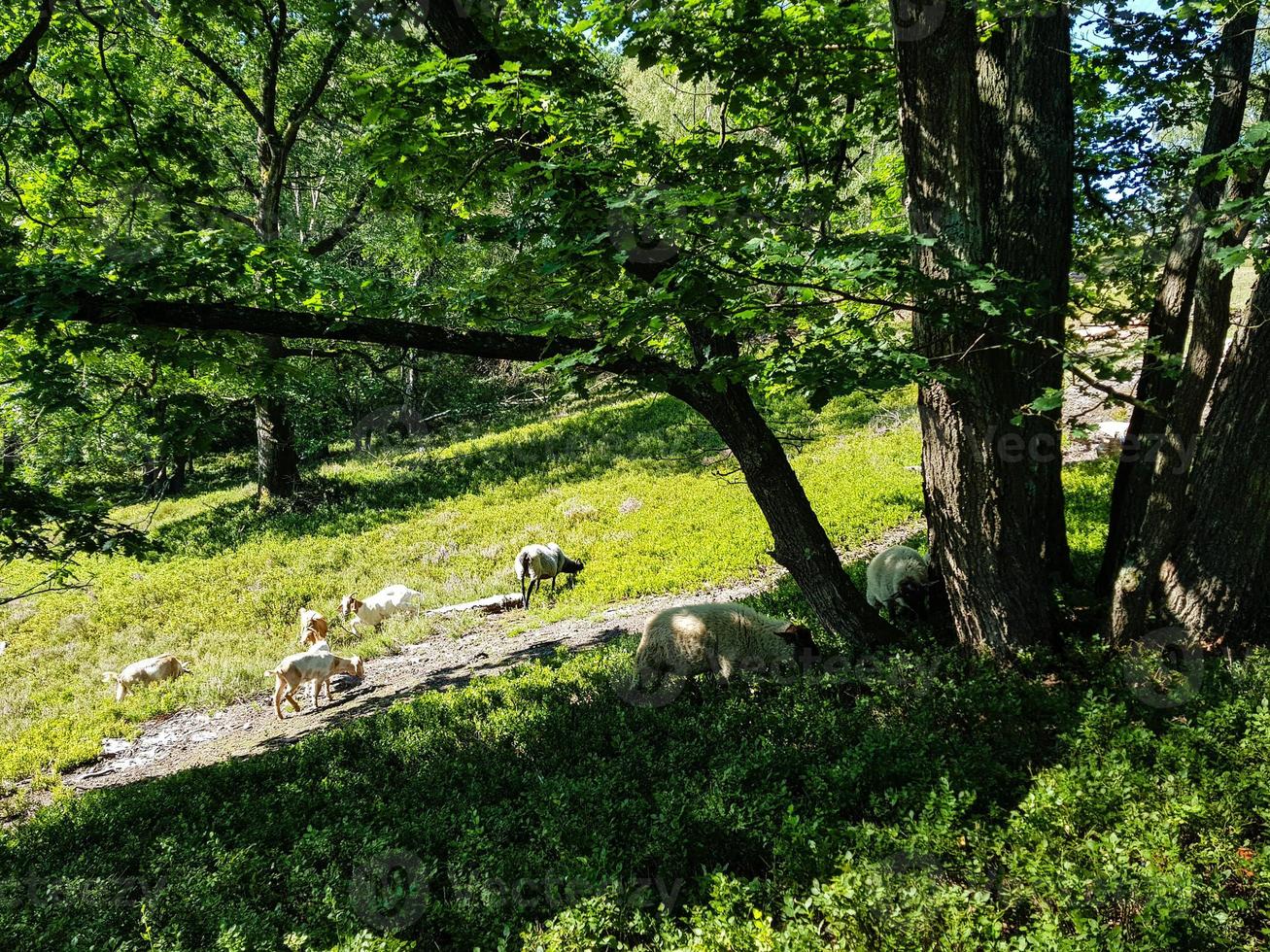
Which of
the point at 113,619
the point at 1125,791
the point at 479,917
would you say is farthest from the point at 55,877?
the point at 113,619

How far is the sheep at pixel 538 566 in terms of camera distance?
13.7 metres

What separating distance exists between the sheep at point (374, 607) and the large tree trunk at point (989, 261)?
36.1 feet

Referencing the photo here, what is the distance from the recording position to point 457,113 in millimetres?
5547

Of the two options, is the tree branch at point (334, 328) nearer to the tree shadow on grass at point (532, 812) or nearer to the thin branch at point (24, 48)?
the tree shadow on grass at point (532, 812)

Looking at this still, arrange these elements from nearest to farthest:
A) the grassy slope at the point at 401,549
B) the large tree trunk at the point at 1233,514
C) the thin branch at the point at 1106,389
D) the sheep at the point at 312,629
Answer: the thin branch at the point at 1106,389 < the large tree trunk at the point at 1233,514 < the grassy slope at the point at 401,549 < the sheep at the point at 312,629

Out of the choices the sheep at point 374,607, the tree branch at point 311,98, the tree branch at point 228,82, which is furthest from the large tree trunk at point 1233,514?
the tree branch at point 228,82

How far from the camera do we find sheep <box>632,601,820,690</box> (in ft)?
23.4

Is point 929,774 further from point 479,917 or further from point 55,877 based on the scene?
point 55,877

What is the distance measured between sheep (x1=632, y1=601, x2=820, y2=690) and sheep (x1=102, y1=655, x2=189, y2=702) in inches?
366

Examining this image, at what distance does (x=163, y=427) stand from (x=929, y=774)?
6.28 m

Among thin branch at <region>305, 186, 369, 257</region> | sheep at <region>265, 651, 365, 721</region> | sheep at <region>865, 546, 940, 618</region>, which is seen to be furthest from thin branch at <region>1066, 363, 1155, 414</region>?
thin branch at <region>305, 186, 369, 257</region>

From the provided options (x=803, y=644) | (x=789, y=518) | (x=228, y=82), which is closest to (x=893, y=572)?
(x=803, y=644)

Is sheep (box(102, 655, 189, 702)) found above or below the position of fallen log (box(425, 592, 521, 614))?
below

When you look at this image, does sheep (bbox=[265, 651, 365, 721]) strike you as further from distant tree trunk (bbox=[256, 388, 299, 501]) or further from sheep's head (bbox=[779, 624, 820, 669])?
distant tree trunk (bbox=[256, 388, 299, 501])
